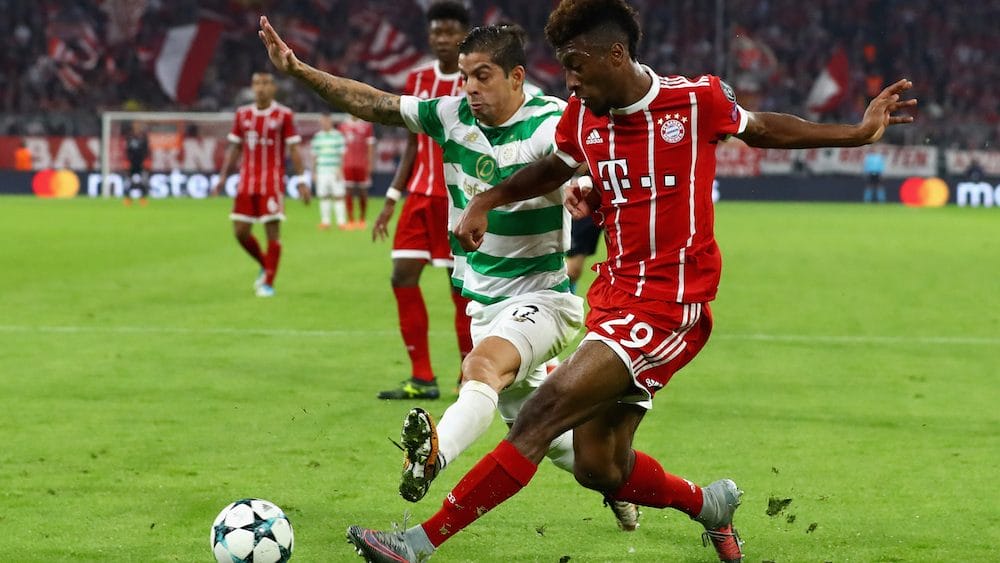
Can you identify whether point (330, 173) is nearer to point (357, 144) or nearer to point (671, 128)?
point (357, 144)

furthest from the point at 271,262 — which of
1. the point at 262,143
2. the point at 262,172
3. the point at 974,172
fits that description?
the point at 974,172

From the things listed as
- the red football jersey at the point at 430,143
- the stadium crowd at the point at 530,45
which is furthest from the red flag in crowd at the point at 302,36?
the red football jersey at the point at 430,143

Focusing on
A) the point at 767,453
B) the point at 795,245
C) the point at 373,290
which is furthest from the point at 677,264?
the point at 795,245

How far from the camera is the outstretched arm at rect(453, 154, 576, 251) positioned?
15.4 feet

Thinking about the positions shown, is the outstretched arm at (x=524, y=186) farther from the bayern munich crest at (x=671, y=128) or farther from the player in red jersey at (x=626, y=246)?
the bayern munich crest at (x=671, y=128)

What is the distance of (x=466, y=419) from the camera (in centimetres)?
439

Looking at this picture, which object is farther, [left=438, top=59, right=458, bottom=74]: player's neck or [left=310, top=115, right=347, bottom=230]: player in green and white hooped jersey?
[left=310, top=115, right=347, bottom=230]: player in green and white hooped jersey

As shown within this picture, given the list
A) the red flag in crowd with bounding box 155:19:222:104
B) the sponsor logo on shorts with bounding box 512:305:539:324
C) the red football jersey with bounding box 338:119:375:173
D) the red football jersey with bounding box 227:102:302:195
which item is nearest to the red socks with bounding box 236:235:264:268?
the red football jersey with bounding box 227:102:302:195

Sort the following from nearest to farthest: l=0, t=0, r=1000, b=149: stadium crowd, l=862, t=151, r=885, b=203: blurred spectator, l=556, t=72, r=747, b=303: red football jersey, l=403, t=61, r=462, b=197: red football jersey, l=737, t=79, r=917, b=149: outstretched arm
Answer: l=556, t=72, r=747, b=303: red football jersey → l=737, t=79, r=917, b=149: outstretched arm → l=403, t=61, r=462, b=197: red football jersey → l=862, t=151, r=885, b=203: blurred spectator → l=0, t=0, r=1000, b=149: stadium crowd

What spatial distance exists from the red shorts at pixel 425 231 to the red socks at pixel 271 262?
18.1 ft

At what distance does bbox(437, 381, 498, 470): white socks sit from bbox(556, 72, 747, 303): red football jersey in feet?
1.79

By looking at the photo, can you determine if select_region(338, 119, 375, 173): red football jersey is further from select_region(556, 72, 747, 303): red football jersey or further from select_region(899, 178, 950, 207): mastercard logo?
select_region(556, 72, 747, 303): red football jersey

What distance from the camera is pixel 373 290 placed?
566 inches

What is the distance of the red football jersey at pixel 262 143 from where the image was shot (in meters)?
14.3
